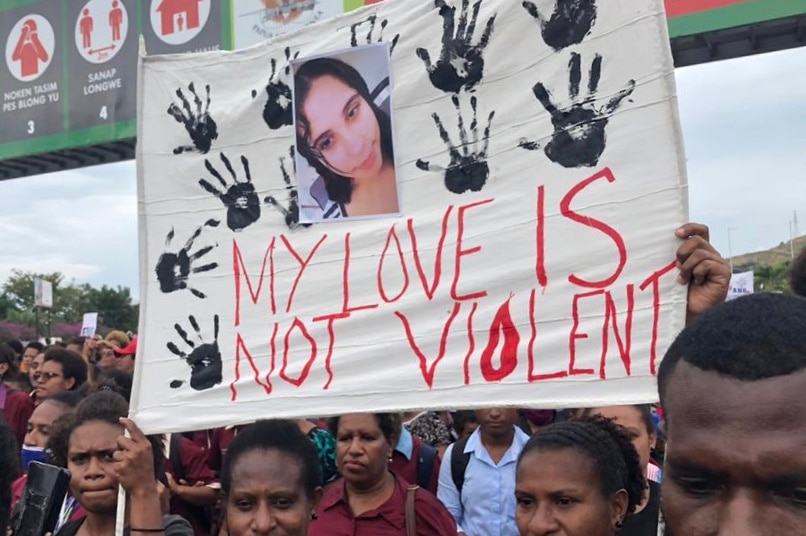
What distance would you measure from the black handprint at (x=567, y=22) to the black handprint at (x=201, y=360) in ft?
4.29

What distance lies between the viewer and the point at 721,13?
8.39 meters

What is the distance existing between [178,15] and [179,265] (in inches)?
380

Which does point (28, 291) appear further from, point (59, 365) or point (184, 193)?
point (184, 193)

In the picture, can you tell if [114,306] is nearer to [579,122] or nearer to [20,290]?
[20,290]

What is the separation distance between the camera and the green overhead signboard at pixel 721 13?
26.8 feet

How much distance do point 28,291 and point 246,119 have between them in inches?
1953

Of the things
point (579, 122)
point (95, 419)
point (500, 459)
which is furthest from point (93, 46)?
point (579, 122)

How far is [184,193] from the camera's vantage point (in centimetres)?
287

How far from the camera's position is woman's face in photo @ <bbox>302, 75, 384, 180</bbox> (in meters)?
2.61

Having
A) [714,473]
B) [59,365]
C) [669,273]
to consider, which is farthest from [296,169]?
[59,365]

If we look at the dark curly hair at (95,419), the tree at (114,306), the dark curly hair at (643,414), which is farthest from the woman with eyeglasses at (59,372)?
the tree at (114,306)

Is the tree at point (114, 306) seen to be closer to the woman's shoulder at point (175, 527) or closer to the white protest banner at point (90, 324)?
the white protest banner at point (90, 324)

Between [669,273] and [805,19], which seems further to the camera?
[805,19]

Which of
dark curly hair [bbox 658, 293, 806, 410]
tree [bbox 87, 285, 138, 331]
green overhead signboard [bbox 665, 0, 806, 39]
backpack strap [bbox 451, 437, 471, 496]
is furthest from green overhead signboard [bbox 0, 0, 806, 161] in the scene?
tree [bbox 87, 285, 138, 331]
